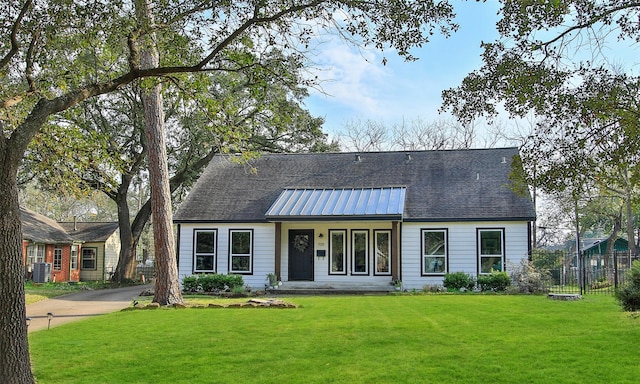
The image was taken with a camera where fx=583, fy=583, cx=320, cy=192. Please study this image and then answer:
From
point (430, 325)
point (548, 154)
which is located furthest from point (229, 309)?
point (548, 154)

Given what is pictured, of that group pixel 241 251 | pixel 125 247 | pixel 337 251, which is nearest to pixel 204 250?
pixel 241 251

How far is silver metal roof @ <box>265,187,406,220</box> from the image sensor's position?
20.2 m

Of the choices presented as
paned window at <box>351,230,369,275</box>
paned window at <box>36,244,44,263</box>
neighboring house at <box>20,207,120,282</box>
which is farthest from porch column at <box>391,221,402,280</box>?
paned window at <box>36,244,44,263</box>

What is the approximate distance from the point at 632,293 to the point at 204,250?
16.4 meters

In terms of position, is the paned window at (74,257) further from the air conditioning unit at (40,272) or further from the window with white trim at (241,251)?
the window with white trim at (241,251)

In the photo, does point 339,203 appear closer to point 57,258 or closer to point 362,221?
point 362,221

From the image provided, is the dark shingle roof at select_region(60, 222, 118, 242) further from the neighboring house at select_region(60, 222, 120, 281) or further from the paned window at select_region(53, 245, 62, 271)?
the paned window at select_region(53, 245, 62, 271)

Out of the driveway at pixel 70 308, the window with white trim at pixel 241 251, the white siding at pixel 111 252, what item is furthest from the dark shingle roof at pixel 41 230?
the window with white trim at pixel 241 251

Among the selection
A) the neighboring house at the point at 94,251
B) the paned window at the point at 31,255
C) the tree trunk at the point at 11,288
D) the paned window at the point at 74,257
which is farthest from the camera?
the neighboring house at the point at 94,251

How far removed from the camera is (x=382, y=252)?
838 inches

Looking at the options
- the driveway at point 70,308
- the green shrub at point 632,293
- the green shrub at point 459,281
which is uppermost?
the green shrub at point 632,293

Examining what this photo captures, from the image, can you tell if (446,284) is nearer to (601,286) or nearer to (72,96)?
(601,286)

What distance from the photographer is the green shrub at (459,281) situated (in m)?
19.3

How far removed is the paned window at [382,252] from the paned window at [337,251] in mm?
1188
